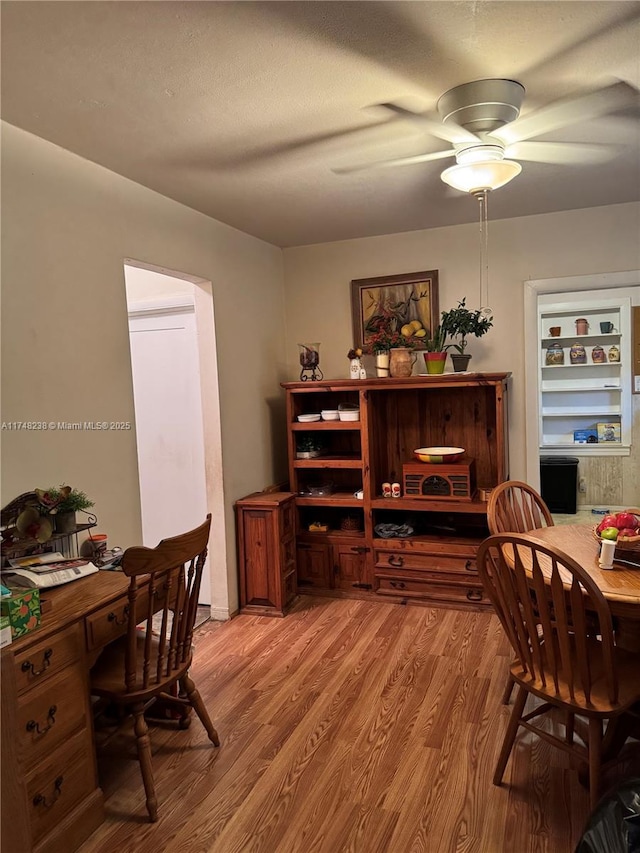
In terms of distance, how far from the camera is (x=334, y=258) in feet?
13.9

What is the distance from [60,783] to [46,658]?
0.42m

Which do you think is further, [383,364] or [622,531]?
[383,364]

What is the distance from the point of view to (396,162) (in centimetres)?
267

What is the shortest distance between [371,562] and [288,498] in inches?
28.2

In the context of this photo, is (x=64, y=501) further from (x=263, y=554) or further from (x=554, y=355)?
(x=554, y=355)

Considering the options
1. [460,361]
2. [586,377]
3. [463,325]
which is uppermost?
[463,325]

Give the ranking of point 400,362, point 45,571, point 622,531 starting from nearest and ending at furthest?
1. point 45,571
2. point 622,531
3. point 400,362

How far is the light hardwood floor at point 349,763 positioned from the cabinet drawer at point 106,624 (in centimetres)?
61

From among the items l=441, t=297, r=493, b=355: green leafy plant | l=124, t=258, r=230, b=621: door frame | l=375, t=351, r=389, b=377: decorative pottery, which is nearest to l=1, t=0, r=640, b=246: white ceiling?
l=124, t=258, r=230, b=621: door frame

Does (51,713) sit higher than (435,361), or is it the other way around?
(435,361)

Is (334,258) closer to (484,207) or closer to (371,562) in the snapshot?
(484,207)

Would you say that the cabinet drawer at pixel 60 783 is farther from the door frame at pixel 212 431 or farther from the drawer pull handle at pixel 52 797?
the door frame at pixel 212 431

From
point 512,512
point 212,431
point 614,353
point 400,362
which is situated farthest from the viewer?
point 614,353

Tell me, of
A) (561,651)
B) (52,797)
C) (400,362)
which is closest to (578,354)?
(400,362)
